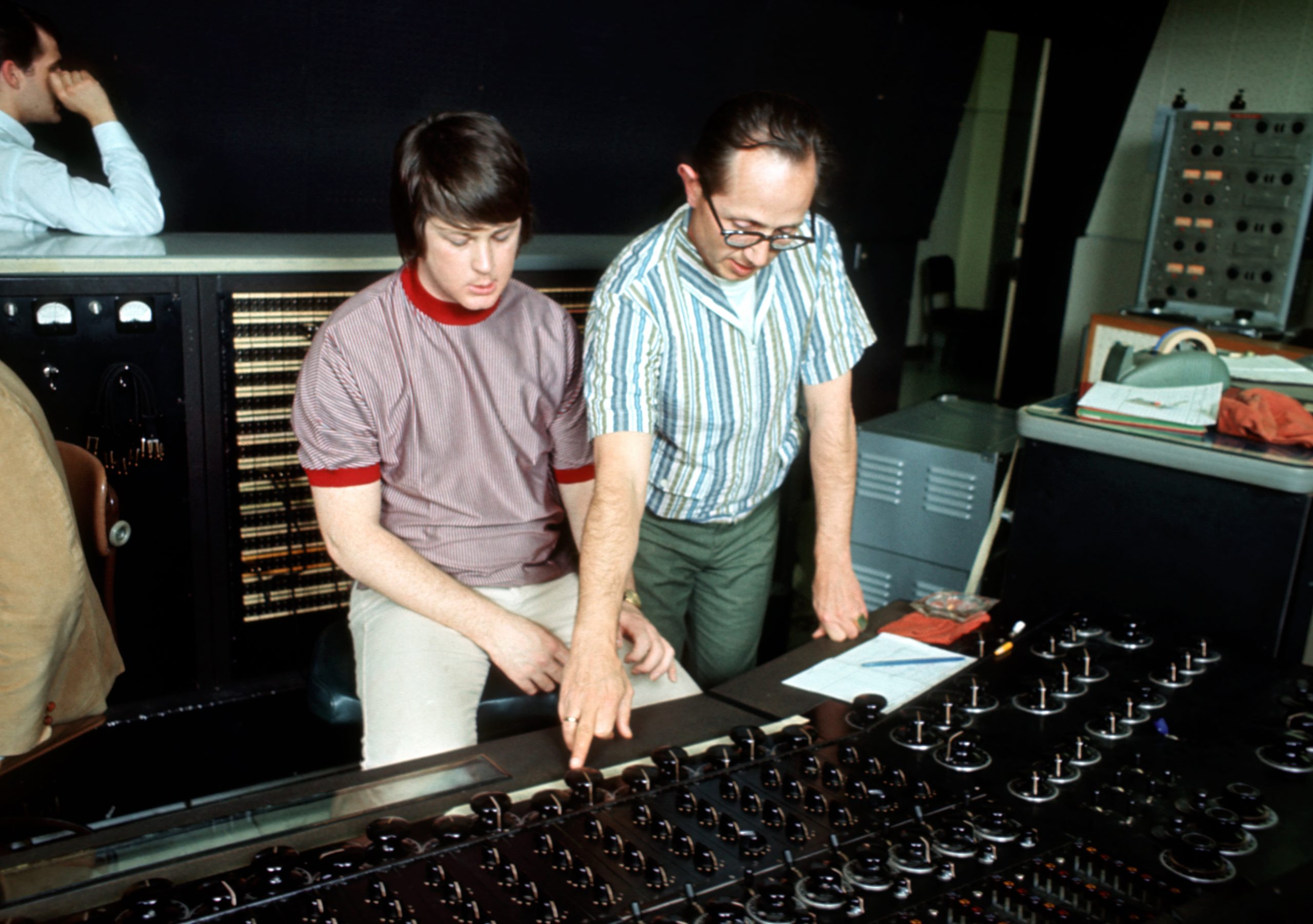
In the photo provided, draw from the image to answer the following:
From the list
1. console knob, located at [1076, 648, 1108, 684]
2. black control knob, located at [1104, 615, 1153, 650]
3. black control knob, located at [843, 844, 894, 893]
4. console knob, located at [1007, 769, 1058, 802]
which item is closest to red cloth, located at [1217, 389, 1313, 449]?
black control knob, located at [1104, 615, 1153, 650]

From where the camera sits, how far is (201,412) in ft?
8.02

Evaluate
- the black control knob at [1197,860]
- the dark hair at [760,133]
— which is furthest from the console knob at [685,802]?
the dark hair at [760,133]

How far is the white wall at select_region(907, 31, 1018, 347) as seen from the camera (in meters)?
7.78

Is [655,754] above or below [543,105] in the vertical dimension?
below

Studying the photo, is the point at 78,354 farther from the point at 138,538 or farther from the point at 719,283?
the point at 719,283

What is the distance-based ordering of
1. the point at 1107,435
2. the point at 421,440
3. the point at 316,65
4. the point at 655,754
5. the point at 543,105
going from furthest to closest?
the point at 543,105, the point at 316,65, the point at 1107,435, the point at 421,440, the point at 655,754

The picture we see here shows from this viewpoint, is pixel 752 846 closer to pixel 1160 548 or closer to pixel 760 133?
pixel 760 133

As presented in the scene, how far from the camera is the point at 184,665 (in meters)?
2.57

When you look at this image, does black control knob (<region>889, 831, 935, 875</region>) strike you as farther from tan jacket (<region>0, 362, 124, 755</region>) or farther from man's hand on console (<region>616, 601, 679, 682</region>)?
tan jacket (<region>0, 362, 124, 755</region>)

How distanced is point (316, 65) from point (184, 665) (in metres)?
1.52

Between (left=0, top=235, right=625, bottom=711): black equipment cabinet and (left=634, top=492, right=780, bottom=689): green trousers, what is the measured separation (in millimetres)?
931

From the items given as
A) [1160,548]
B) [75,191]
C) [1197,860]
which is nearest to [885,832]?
[1197,860]

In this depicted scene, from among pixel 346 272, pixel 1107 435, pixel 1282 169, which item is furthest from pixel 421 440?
pixel 1282 169

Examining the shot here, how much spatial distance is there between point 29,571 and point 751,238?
1176mm
